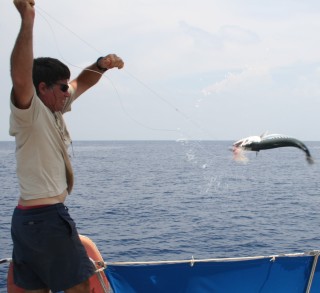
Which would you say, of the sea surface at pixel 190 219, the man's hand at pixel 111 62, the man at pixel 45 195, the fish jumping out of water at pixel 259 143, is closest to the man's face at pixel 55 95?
the man at pixel 45 195

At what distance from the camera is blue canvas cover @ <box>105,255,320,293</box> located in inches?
174

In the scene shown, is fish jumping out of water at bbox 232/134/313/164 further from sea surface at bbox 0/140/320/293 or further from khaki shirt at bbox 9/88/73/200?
sea surface at bbox 0/140/320/293

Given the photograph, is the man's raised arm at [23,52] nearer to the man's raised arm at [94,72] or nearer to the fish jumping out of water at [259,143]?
the man's raised arm at [94,72]

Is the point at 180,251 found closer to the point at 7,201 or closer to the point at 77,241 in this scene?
the point at 77,241

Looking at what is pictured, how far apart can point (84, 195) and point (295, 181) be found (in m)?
25.1

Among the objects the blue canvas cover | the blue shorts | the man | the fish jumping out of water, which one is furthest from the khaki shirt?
the fish jumping out of water

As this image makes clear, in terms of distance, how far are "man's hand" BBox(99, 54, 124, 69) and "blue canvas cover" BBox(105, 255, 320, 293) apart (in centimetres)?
208

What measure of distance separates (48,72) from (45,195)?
94 cm

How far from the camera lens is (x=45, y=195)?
10.3 ft

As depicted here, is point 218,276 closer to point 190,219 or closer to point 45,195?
point 45,195

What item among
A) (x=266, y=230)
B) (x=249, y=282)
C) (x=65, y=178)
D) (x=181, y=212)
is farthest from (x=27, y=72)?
(x=181, y=212)

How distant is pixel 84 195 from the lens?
3706 centimetres

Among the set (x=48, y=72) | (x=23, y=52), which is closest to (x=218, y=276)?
(x=48, y=72)

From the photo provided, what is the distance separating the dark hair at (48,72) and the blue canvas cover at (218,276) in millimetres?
2153
